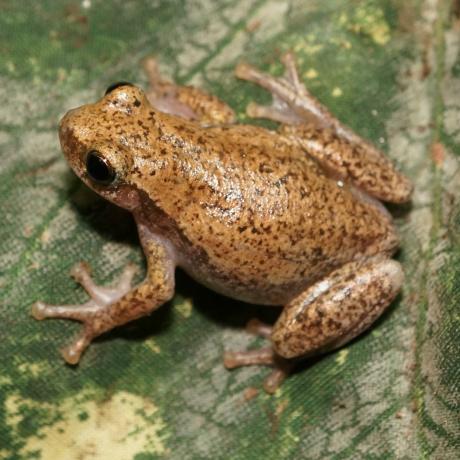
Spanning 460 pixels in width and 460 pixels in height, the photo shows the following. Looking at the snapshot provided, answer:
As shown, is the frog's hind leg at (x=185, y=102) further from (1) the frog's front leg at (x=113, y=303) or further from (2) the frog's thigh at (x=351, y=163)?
(1) the frog's front leg at (x=113, y=303)

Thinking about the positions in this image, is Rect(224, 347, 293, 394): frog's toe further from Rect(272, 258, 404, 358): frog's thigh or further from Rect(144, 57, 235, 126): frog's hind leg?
Rect(144, 57, 235, 126): frog's hind leg

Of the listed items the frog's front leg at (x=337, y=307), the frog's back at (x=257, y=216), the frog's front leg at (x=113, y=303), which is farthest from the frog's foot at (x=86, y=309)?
the frog's front leg at (x=337, y=307)

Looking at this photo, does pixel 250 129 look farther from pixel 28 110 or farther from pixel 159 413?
pixel 159 413

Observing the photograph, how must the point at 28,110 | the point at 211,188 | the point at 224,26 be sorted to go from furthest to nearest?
the point at 224,26, the point at 28,110, the point at 211,188

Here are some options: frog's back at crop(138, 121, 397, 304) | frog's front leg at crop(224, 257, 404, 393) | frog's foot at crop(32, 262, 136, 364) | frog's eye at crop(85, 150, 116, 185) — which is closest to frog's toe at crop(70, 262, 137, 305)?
frog's foot at crop(32, 262, 136, 364)

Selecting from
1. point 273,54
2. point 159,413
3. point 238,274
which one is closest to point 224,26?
point 273,54

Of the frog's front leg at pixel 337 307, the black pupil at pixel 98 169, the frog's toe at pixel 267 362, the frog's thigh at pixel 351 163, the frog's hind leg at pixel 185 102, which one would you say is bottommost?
the frog's toe at pixel 267 362

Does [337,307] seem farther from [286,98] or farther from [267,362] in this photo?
[286,98]
